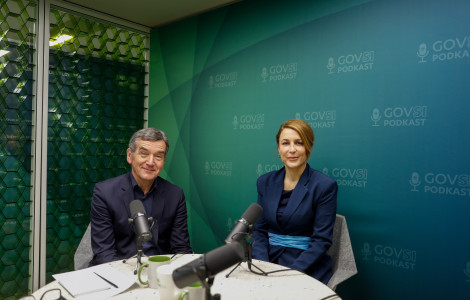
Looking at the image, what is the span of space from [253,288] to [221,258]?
610mm

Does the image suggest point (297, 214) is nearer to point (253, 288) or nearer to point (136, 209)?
point (253, 288)

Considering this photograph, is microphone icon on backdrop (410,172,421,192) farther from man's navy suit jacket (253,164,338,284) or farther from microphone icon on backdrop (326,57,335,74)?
microphone icon on backdrop (326,57,335,74)

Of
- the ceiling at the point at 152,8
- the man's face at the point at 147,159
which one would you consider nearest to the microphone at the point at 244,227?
the man's face at the point at 147,159

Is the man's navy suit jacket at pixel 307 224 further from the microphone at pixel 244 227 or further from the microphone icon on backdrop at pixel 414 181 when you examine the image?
the microphone at pixel 244 227

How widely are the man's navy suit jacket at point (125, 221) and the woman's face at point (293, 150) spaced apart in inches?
29.5

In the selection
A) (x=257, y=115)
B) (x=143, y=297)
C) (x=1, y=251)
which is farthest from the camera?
(x=257, y=115)

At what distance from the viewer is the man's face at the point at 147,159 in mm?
2186

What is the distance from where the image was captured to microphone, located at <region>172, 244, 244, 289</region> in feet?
2.87

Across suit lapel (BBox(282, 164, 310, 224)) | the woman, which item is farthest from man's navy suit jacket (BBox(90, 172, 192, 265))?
suit lapel (BBox(282, 164, 310, 224))

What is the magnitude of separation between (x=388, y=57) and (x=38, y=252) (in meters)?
3.33

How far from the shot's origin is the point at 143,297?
1293 millimetres

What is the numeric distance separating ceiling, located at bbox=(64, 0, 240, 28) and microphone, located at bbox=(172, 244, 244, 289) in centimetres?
291

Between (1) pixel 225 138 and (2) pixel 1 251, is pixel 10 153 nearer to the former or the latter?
(2) pixel 1 251

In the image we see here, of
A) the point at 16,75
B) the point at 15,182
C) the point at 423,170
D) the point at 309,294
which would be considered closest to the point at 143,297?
the point at 309,294
